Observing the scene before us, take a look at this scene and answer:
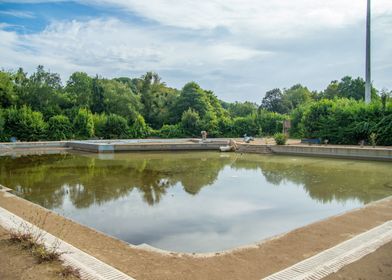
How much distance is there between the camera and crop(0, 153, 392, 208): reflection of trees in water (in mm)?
8188

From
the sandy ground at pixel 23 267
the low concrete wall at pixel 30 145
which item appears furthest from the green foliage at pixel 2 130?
the sandy ground at pixel 23 267

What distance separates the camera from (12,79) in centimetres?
3222

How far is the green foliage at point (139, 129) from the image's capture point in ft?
92.9

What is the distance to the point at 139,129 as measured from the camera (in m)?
28.8

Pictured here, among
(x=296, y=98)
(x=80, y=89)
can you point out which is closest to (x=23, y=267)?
(x=80, y=89)

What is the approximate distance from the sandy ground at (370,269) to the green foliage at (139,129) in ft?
83.9

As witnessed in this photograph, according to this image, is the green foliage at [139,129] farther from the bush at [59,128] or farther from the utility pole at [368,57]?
the utility pole at [368,57]

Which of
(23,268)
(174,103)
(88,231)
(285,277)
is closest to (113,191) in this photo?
(88,231)

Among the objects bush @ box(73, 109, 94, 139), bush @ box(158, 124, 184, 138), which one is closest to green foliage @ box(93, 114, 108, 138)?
bush @ box(73, 109, 94, 139)

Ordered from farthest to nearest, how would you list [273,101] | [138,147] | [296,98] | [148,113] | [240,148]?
1. [273,101]
2. [296,98]
3. [148,113]
4. [138,147]
5. [240,148]

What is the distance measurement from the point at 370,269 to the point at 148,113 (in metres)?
34.0

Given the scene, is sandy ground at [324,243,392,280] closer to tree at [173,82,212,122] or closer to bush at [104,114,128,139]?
bush at [104,114,128,139]

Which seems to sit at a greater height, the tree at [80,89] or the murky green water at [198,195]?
the tree at [80,89]

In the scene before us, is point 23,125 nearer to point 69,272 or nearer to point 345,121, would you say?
point 345,121
